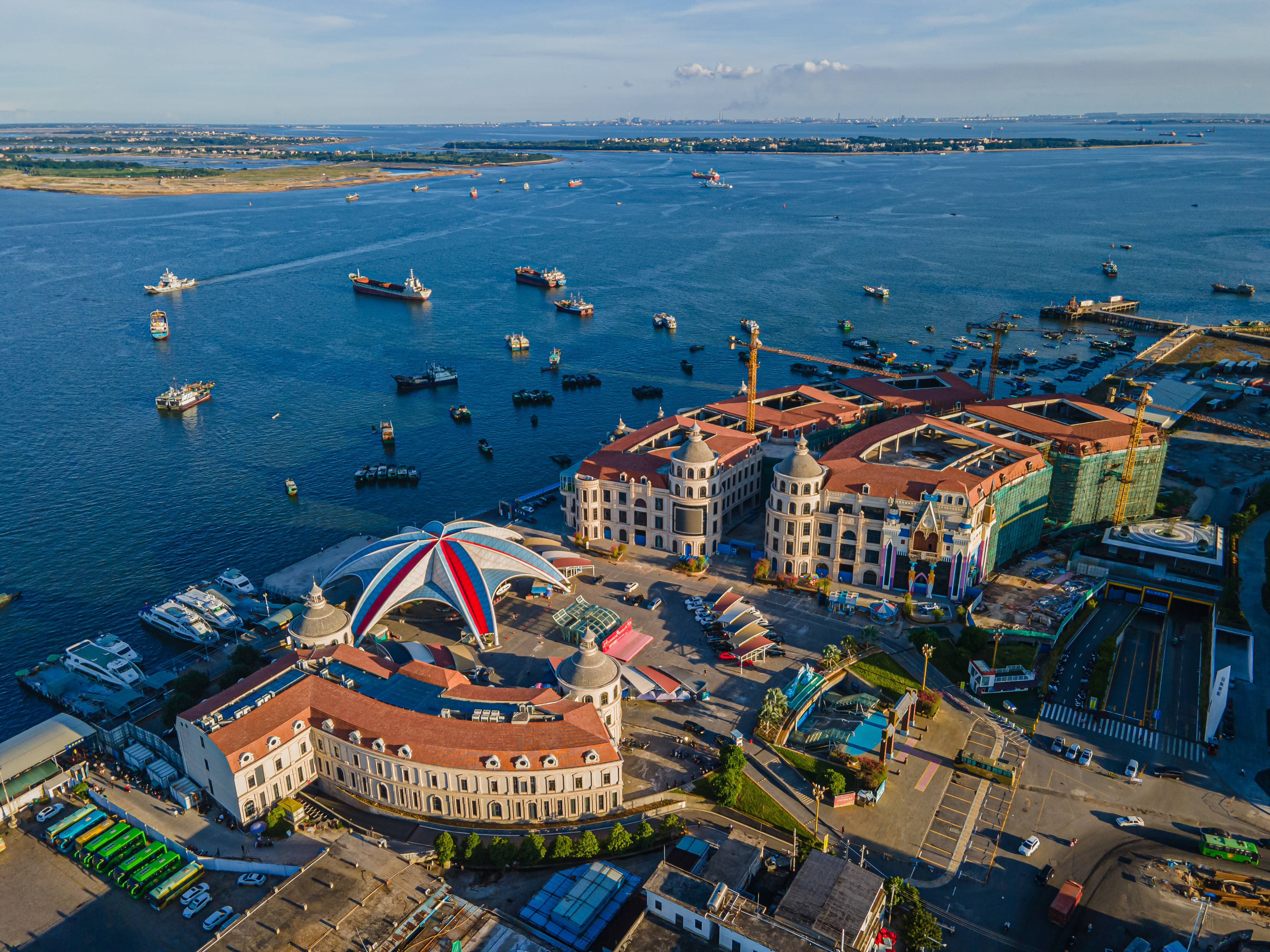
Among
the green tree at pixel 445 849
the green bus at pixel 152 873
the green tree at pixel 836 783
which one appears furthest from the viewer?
the green tree at pixel 836 783

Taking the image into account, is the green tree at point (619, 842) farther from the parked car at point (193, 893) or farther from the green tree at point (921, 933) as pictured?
the parked car at point (193, 893)

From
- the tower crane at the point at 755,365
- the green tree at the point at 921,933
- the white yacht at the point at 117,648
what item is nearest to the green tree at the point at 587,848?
the green tree at the point at 921,933

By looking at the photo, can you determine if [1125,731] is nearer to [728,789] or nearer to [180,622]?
[728,789]

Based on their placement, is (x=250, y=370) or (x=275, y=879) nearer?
(x=275, y=879)

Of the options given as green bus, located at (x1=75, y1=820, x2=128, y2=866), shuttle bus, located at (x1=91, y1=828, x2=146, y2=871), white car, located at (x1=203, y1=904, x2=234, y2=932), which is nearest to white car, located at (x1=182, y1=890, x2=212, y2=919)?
white car, located at (x1=203, y1=904, x2=234, y2=932)

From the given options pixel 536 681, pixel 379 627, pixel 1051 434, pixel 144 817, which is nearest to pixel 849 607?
pixel 536 681

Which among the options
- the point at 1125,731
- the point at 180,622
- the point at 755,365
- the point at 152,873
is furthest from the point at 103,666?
the point at 1125,731

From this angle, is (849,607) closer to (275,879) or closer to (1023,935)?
(1023,935)
